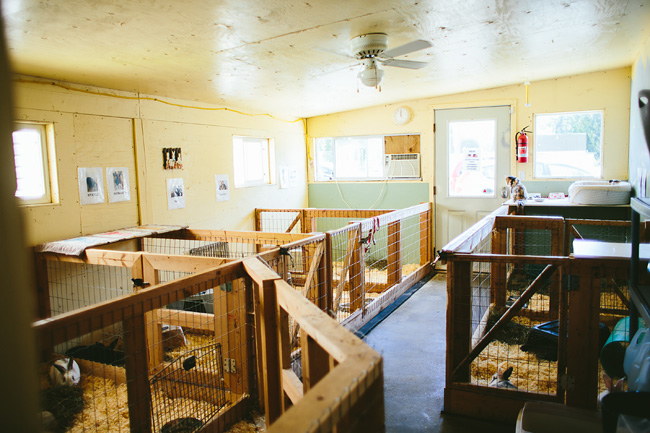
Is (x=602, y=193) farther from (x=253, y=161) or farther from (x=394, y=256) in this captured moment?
(x=253, y=161)

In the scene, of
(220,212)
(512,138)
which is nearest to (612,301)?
(512,138)

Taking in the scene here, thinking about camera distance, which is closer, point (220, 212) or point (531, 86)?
point (220, 212)

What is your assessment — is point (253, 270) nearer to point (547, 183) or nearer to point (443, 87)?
point (443, 87)

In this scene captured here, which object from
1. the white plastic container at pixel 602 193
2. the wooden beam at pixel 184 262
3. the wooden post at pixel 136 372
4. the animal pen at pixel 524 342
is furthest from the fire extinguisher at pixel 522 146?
the wooden post at pixel 136 372

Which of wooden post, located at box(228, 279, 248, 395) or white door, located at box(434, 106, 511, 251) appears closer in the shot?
wooden post, located at box(228, 279, 248, 395)

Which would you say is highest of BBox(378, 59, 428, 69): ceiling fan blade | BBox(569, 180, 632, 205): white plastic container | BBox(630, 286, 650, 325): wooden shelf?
BBox(378, 59, 428, 69): ceiling fan blade

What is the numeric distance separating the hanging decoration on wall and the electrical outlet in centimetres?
288

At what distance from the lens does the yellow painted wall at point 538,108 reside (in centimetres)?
562

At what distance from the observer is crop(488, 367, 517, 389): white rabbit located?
2.88 meters

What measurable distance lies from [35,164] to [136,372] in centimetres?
266

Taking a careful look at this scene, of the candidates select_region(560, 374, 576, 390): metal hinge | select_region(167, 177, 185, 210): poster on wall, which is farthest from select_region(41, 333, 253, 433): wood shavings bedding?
select_region(167, 177, 185, 210): poster on wall

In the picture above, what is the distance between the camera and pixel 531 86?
6.06 meters

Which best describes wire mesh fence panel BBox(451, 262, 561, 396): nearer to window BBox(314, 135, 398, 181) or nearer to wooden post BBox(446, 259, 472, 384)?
wooden post BBox(446, 259, 472, 384)

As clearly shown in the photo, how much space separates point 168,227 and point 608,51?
501 cm
